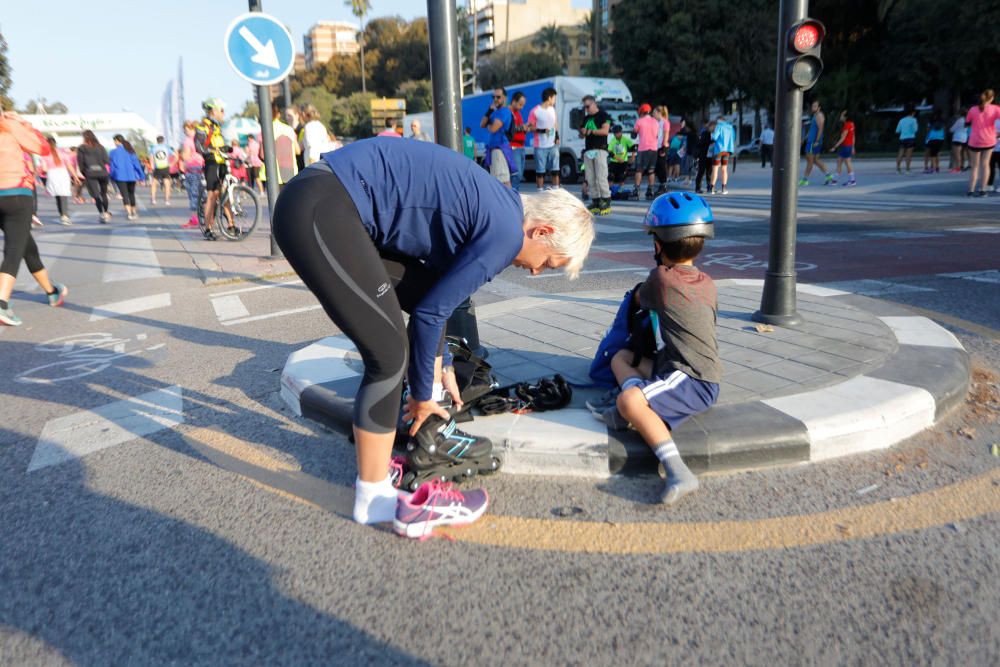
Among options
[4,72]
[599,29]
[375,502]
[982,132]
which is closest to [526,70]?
[599,29]

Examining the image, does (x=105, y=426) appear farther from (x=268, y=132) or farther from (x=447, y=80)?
(x=268, y=132)

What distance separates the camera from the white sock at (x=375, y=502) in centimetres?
246

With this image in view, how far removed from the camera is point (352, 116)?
69188 mm

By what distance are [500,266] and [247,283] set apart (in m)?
6.10

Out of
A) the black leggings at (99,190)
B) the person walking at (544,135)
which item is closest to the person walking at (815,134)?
the person walking at (544,135)

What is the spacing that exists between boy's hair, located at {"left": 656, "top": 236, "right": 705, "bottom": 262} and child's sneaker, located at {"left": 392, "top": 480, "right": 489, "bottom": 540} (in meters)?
1.44

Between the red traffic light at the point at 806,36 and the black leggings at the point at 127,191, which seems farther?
the black leggings at the point at 127,191

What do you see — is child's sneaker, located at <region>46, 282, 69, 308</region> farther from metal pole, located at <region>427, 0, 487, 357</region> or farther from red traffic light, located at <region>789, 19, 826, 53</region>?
red traffic light, located at <region>789, 19, 826, 53</region>

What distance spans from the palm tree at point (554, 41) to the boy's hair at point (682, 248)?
94.6 m

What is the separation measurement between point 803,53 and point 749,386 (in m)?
2.20

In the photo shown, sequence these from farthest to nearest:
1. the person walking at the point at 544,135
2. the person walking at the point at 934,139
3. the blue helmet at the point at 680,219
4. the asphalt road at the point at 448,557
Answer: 1. the person walking at the point at 934,139
2. the person walking at the point at 544,135
3. the blue helmet at the point at 680,219
4. the asphalt road at the point at 448,557

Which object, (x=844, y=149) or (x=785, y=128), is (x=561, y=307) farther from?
(x=844, y=149)

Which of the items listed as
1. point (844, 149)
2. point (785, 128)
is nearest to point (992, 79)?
point (844, 149)

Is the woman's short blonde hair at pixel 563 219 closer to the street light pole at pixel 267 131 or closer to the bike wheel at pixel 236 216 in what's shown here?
the street light pole at pixel 267 131
